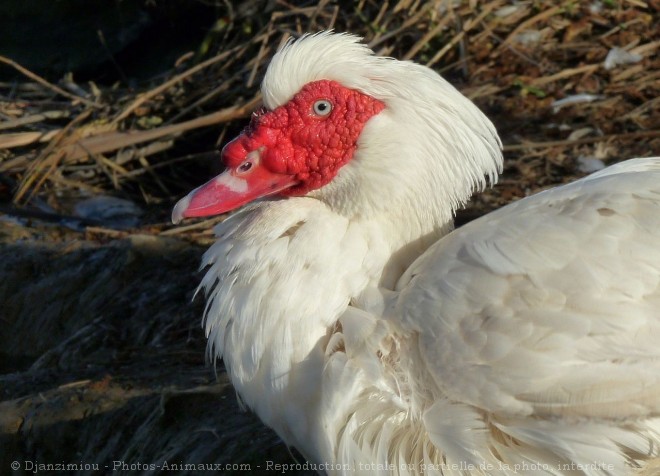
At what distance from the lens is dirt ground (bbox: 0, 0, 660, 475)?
4105mm

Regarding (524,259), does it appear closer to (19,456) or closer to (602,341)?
(602,341)

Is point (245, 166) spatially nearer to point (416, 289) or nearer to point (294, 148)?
point (294, 148)

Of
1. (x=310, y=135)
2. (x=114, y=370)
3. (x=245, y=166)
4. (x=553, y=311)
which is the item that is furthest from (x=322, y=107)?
(x=114, y=370)

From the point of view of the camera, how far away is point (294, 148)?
3164 mm

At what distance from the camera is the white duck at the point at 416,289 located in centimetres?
270

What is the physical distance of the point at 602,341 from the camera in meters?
2.69

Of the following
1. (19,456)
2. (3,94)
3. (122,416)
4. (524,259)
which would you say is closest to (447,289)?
(524,259)

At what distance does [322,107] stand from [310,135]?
97mm

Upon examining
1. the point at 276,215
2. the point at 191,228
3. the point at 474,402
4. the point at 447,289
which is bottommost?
the point at 191,228

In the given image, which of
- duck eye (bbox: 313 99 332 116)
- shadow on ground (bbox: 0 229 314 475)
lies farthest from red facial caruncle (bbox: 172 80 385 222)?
shadow on ground (bbox: 0 229 314 475)

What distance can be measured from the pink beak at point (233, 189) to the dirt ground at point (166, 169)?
106 centimetres

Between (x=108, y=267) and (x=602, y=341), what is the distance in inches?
126

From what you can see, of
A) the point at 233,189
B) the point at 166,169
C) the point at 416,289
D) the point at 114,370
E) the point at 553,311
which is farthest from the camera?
the point at 166,169

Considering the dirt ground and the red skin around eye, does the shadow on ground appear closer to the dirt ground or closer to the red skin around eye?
the dirt ground
